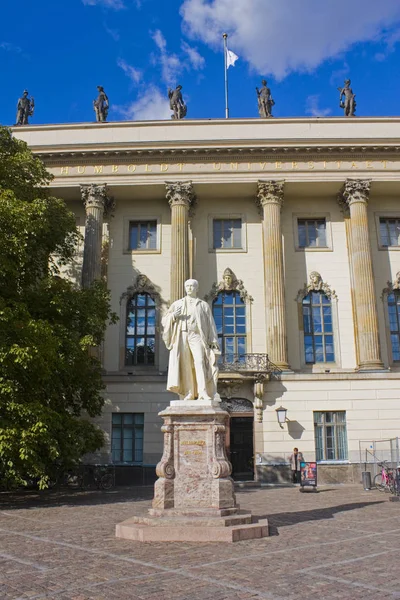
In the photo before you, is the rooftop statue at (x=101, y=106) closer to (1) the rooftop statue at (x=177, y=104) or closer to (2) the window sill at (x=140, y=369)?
(1) the rooftop statue at (x=177, y=104)

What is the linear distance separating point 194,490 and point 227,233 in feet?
70.0

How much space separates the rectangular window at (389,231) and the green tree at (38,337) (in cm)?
1584

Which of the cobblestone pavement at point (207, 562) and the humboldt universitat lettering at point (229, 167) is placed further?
the humboldt universitat lettering at point (229, 167)

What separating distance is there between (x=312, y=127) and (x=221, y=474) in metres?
24.1

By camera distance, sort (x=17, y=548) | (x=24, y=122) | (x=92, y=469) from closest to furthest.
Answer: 1. (x=17, y=548)
2. (x=92, y=469)
3. (x=24, y=122)

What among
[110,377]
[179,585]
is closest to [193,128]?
[110,377]

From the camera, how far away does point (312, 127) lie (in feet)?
97.7

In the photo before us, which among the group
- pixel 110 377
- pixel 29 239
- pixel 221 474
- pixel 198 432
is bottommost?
pixel 221 474

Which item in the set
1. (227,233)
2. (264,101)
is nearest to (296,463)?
(227,233)

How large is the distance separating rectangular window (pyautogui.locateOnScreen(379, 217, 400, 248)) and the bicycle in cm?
1152

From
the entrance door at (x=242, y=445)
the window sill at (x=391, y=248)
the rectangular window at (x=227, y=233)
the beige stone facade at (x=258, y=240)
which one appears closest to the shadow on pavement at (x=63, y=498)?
the beige stone facade at (x=258, y=240)

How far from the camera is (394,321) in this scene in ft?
92.6

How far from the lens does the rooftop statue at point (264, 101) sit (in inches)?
1224

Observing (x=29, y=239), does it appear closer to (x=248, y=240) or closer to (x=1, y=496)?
(x=1, y=496)
